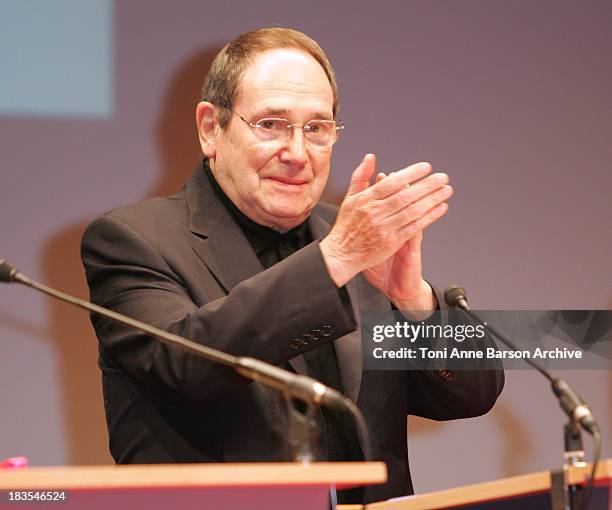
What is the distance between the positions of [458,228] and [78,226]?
1151 mm

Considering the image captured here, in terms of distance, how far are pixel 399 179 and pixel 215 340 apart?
1.55ft

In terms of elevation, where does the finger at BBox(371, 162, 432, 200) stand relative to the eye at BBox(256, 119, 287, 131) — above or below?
below

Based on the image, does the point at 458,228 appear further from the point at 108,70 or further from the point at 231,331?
the point at 231,331

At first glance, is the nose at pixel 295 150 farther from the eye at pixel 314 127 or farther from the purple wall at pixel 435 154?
the purple wall at pixel 435 154

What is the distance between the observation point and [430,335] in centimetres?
243

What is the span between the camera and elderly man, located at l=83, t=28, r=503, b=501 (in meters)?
2.07

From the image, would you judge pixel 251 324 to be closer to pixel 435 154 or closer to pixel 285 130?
pixel 285 130

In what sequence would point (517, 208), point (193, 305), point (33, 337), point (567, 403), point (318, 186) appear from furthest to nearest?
point (517, 208)
point (33, 337)
point (318, 186)
point (193, 305)
point (567, 403)

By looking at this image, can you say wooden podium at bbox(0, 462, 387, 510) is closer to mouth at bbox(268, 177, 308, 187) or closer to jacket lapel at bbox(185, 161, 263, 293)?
jacket lapel at bbox(185, 161, 263, 293)

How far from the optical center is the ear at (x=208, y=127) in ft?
8.86

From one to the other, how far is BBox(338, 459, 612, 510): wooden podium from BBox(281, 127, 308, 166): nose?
1.05 meters

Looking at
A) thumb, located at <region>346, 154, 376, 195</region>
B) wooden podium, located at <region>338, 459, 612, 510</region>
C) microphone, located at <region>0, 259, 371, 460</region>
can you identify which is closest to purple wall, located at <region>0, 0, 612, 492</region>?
thumb, located at <region>346, 154, 376, 195</region>

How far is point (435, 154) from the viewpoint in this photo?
3289 millimetres

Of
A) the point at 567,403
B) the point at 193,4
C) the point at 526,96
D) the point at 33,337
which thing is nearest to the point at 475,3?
the point at 526,96
